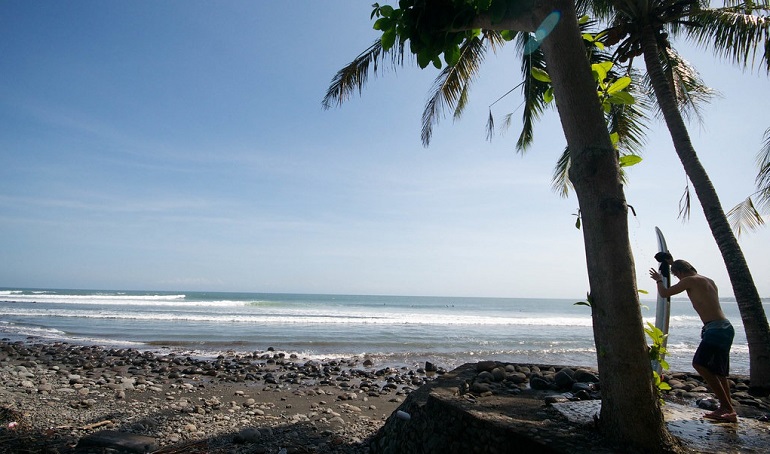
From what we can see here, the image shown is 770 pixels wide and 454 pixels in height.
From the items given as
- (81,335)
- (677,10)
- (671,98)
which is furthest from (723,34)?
(81,335)

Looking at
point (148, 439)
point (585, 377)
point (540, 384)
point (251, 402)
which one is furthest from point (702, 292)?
point (251, 402)

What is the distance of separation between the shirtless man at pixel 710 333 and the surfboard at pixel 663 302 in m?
0.08

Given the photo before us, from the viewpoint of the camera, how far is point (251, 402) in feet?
22.5

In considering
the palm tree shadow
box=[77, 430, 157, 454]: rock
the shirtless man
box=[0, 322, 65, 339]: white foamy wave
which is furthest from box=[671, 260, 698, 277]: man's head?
box=[0, 322, 65, 339]: white foamy wave

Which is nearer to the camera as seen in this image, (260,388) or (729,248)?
(729,248)

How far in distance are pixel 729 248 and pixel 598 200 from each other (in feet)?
15.1

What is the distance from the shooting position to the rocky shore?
394cm

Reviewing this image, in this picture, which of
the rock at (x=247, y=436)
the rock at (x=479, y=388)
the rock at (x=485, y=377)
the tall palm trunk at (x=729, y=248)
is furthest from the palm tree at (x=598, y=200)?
the tall palm trunk at (x=729, y=248)

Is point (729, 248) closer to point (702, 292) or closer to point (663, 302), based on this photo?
point (663, 302)

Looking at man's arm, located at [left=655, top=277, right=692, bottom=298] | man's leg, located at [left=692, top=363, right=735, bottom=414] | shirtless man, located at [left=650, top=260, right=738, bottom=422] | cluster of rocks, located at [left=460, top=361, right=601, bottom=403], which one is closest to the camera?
man's leg, located at [left=692, top=363, right=735, bottom=414]

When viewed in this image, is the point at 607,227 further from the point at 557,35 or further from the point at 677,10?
the point at 677,10

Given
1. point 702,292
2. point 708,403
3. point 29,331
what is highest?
point 702,292

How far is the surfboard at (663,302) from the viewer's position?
4.56m

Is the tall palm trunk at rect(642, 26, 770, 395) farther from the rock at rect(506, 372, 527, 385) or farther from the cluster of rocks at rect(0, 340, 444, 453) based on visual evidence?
the cluster of rocks at rect(0, 340, 444, 453)
